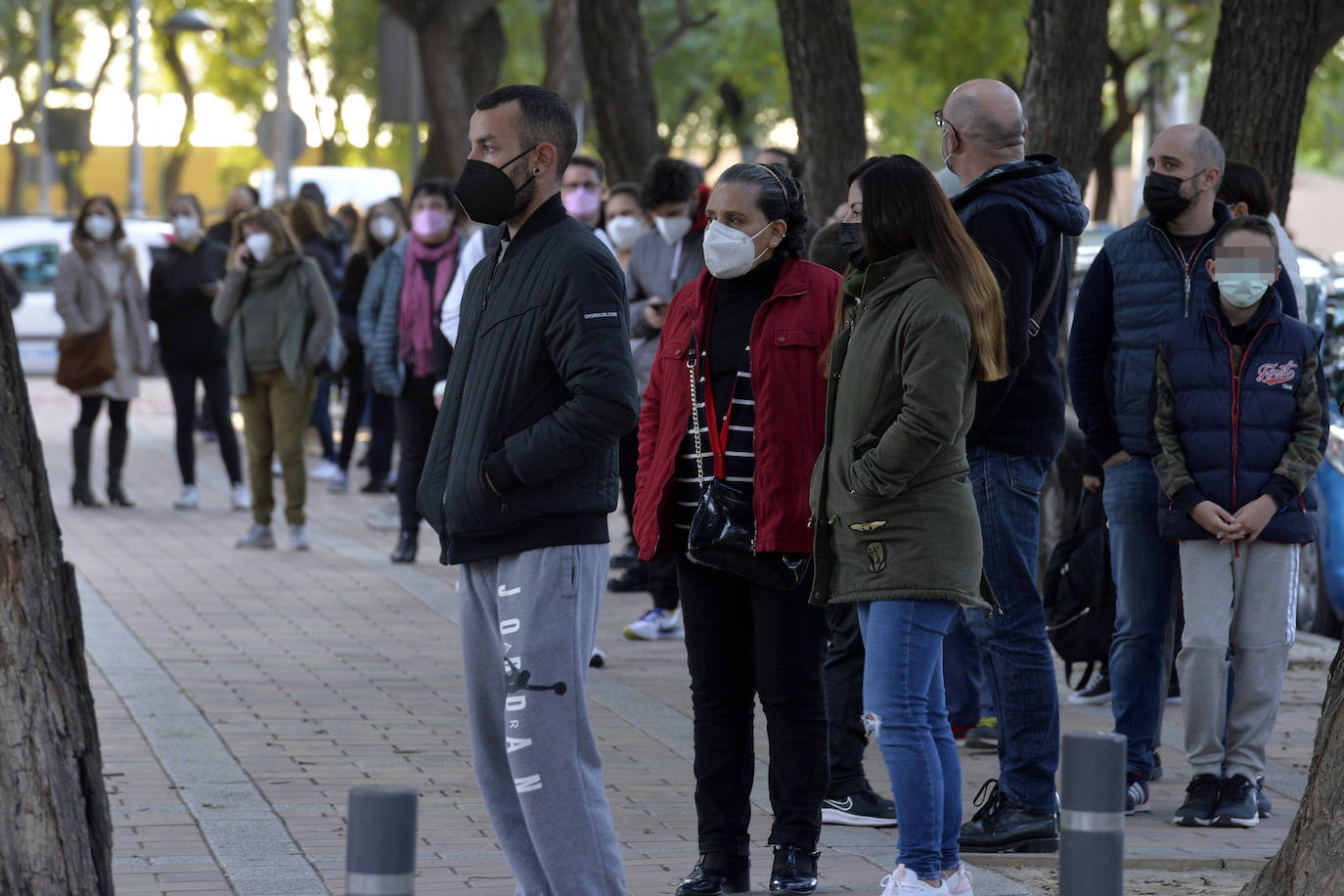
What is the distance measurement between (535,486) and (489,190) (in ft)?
2.17

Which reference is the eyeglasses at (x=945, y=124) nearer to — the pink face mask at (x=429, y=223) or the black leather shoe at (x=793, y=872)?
the black leather shoe at (x=793, y=872)

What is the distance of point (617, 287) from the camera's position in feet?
14.2

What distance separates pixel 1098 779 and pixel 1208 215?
3093mm

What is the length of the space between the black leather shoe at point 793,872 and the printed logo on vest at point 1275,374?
80.5 inches

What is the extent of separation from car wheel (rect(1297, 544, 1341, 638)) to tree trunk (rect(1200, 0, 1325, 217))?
70.2 inches

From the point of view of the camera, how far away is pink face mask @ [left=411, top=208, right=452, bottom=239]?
1094 centimetres

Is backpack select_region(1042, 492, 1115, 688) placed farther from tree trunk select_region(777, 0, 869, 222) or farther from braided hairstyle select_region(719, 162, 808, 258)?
tree trunk select_region(777, 0, 869, 222)

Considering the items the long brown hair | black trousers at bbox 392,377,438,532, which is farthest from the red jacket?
black trousers at bbox 392,377,438,532

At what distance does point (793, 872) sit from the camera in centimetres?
511

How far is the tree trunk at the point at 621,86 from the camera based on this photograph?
15.1 m

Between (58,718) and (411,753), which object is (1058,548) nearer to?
(411,753)

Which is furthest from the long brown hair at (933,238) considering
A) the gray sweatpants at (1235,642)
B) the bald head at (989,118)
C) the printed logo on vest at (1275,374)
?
the gray sweatpants at (1235,642)

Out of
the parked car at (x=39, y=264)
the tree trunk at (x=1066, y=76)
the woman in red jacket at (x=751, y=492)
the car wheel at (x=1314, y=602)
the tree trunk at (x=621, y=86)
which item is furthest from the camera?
the parked car at (x=39, y=264)

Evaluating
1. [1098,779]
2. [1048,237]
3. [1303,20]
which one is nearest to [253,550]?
[1303,20]
